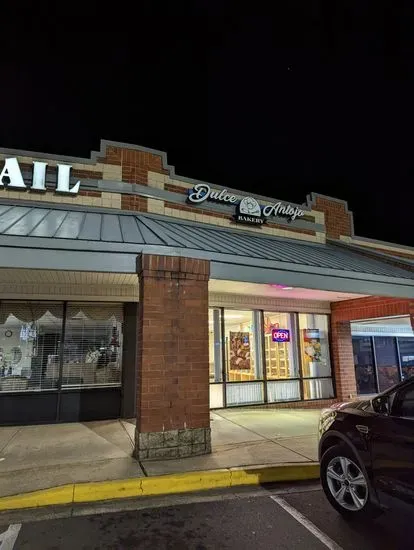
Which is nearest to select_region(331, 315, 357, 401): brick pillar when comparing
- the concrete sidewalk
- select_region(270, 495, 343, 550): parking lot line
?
the concrete sidewalk

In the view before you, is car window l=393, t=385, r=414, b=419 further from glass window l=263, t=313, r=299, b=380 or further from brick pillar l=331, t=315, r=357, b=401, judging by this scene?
brick pillar l=331, t=315, r=357, b=401

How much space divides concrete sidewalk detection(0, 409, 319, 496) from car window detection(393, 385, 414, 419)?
8.51ft

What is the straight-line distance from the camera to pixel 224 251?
7.37 metres

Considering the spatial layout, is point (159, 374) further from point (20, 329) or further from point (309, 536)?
point (20, 329)

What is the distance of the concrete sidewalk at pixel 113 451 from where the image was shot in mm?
5457

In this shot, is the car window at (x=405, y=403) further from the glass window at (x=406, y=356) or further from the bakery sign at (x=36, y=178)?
the glass window at (x=406, y=356)

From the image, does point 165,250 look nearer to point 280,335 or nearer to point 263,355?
point 263,355

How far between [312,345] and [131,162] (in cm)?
778

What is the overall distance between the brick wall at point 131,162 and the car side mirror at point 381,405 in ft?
23.5

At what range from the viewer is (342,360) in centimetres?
1263

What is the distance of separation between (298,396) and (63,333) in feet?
23.1

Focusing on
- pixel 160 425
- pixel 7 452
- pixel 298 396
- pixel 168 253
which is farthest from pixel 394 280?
pixel 7 452

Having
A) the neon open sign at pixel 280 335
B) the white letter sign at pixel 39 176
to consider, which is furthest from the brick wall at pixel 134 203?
the neon open sign at pixel 280 335

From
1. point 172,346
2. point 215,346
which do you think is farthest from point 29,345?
point 215,346
